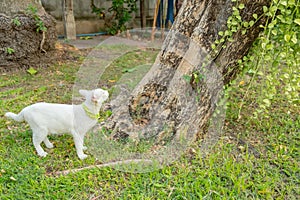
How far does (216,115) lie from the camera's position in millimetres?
2068

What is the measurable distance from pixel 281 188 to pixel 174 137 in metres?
0.74

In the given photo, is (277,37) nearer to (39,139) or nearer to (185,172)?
(185,172)

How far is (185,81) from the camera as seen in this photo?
1.97m

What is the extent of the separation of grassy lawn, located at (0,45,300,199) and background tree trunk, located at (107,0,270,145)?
252mm

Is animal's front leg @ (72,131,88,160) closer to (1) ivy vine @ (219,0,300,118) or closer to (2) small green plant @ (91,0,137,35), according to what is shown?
(1) ivy vine @ (219,0,300,118)

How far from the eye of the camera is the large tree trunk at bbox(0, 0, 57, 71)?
11.0 feet

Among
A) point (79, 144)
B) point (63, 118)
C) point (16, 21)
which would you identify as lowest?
point (79, 144)

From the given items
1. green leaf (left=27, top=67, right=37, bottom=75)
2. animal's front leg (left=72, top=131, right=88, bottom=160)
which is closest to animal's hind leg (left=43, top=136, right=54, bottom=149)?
animal's front leg (left=72, top=131, right=88, bottom=160)

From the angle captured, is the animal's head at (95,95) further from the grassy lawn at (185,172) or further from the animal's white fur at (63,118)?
the grassy lawn at (185,172)

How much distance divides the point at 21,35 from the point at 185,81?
7.97 ft

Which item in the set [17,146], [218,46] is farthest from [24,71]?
[218,46]

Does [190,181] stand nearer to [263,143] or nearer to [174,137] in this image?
[174,137]

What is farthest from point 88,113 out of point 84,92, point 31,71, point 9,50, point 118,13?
point 118,13

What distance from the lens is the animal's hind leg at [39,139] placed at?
1.78 m
